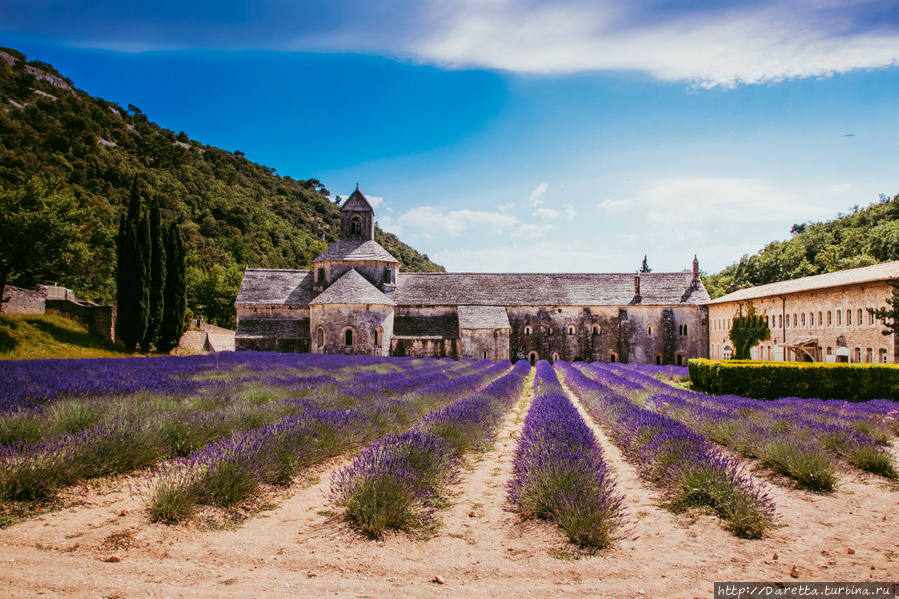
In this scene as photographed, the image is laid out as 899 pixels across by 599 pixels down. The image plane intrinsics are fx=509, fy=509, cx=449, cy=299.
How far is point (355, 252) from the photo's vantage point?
39000 mm

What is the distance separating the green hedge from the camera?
13.7m

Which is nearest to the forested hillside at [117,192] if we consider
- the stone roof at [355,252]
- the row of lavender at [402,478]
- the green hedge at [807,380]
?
the stone roof at [355,252]

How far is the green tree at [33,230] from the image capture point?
22.6 metres

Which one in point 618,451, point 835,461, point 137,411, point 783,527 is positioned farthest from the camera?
point 618,451

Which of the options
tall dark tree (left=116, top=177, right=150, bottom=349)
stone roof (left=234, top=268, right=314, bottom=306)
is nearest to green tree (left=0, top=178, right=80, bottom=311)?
tall dark tree (left=116, top=177, right=150, bottom=349)

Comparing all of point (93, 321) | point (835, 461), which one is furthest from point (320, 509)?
point (93, 321)

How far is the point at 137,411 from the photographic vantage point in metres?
7.25

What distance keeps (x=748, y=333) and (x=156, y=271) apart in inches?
1252

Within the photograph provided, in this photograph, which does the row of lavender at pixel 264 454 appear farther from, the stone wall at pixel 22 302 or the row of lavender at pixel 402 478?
the stone wall at pixel 22 302

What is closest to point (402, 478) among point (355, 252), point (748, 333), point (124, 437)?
point (124, 437)

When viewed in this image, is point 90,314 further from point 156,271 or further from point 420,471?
point 420,471

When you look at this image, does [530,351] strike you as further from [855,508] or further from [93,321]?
[855,508]

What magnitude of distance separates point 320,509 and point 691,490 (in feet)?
12.6

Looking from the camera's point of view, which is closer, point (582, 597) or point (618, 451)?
point (582, 597)
